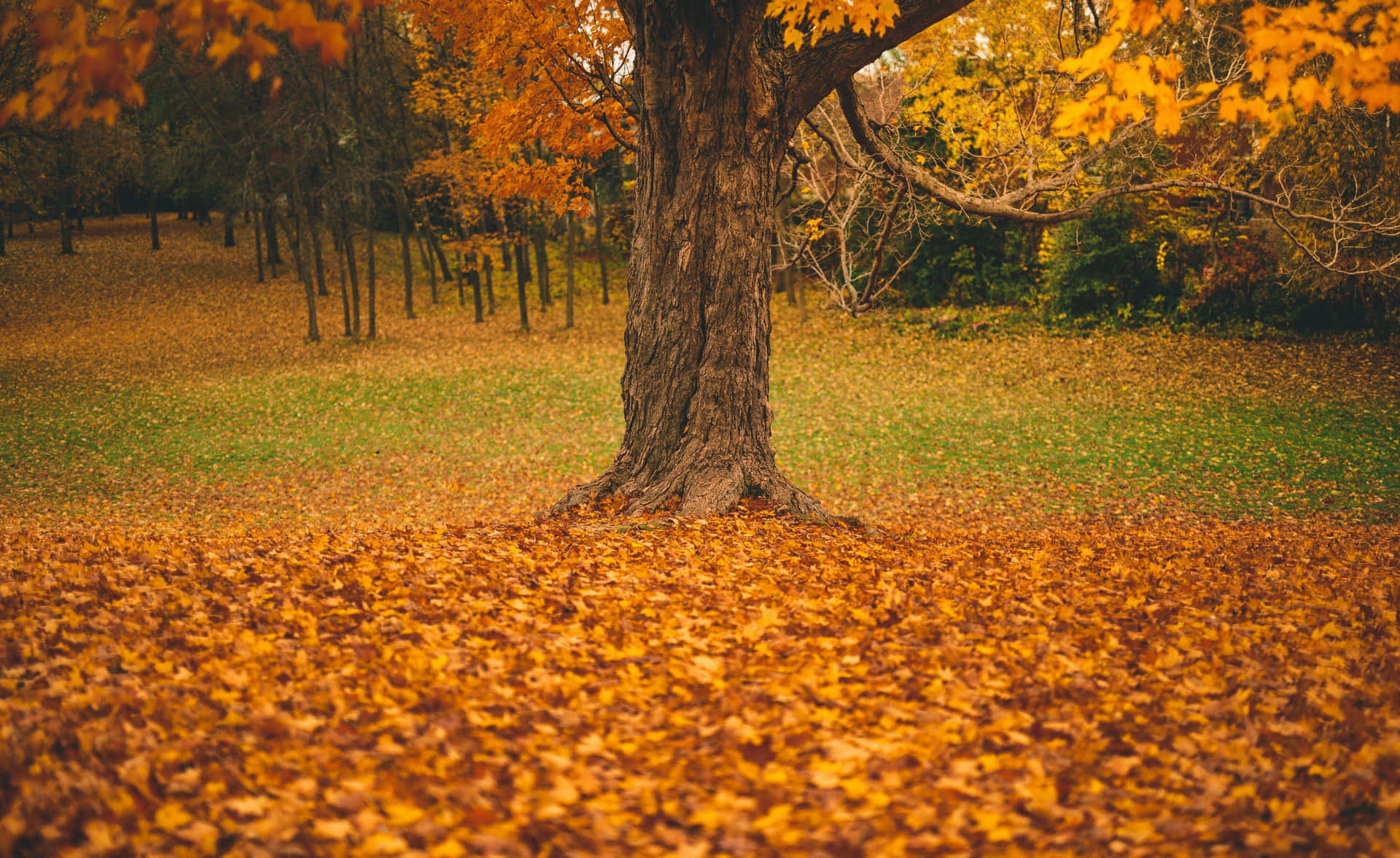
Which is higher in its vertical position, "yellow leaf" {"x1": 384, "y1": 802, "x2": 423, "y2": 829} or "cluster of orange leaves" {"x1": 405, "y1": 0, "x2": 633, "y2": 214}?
"cluster of orange leaves" {"x1": 405, "y1": 0, "x2": 633, "y2": 214}

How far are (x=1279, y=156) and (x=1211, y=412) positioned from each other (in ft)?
18.4

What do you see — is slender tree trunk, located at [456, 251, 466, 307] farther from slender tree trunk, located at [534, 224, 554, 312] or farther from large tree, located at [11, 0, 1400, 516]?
large tree, located at [11, 0, 1400, 516]

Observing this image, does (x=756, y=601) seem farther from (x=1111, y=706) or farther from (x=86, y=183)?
(x=86, y=183)

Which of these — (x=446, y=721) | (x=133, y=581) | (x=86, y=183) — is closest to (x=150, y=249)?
(x=86, y=183)

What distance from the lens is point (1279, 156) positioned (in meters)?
16.6

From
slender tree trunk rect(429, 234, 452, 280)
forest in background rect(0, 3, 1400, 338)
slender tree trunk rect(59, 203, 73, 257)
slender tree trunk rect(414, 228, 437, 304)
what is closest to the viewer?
forest in background rect(0, 3, 1400, 338)

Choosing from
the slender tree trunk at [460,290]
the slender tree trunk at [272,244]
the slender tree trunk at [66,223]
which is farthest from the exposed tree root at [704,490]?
the slender tree trunk at [66,223]

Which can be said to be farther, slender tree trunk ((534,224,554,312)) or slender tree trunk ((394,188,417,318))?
slender tree trunk ((534,224,554,312))

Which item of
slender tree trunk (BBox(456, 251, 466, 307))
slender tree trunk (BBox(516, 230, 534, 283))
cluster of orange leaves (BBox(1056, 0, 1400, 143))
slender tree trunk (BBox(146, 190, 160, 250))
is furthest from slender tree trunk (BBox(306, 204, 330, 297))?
cluster of orange leaves (BBox(1056, 0, 1400, 143))

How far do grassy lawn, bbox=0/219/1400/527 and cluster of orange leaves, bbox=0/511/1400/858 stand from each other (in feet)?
22.5

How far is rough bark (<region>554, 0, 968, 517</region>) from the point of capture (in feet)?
20.3

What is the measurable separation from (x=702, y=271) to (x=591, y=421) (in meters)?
11.0

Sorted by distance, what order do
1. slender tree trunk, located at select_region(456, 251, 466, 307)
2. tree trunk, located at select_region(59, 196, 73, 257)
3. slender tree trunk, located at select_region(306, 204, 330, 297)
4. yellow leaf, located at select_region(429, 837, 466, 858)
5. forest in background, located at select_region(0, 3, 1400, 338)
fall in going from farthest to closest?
1. tree trunk, located at select_region(59, 196, 73, 257)
2. slender tree trunk, located at select_region(456, 251, 466, 307)
3. slender tree trunk, located at select_region(306, 204, 330, 297)
4. forest in background, located at select_region(0, 3, 1400, 338)
5. yellow leaf, located at select_region(429, 837, 466, 858)

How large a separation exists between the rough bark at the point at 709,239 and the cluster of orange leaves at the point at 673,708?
143 centimetres
